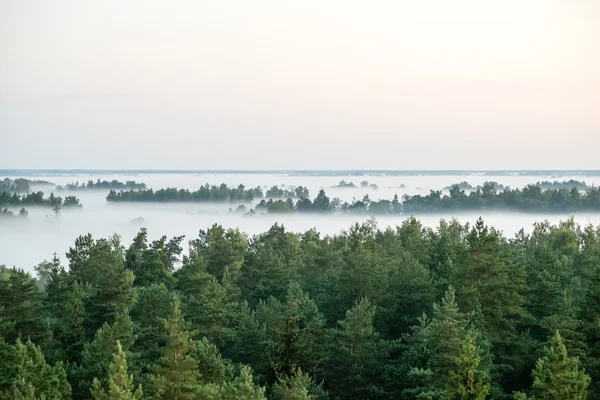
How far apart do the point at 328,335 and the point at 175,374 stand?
408 inches

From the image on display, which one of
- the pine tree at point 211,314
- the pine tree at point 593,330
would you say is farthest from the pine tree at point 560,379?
the pine tree at point 211,314

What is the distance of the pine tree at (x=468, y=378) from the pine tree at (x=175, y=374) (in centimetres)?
1001

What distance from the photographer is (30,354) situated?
28.3 m

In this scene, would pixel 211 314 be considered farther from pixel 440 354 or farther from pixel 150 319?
pixel 440 354

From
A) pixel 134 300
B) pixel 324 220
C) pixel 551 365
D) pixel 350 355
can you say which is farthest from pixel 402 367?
pixel 324 220

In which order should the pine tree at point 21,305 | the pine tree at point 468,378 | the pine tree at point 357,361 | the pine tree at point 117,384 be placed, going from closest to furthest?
the pine tree at point 117,384, the pine tree at point 468,378, the pine tree at point 357,361, the pine tree at point 21,305

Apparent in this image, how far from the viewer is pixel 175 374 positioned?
2747 centimetres

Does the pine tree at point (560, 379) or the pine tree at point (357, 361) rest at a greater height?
the pine tree at point (560, 379)

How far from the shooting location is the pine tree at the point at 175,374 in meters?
27.3

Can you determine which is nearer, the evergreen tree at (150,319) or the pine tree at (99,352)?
the pine tree at (99,352)

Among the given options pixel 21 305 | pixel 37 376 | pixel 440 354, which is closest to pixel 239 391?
pixel 37 376

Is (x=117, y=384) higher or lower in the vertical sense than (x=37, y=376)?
higher

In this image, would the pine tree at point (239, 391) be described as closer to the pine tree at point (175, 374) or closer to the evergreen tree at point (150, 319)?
the pine tree at point (175, 374)

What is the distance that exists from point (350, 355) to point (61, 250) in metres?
139
